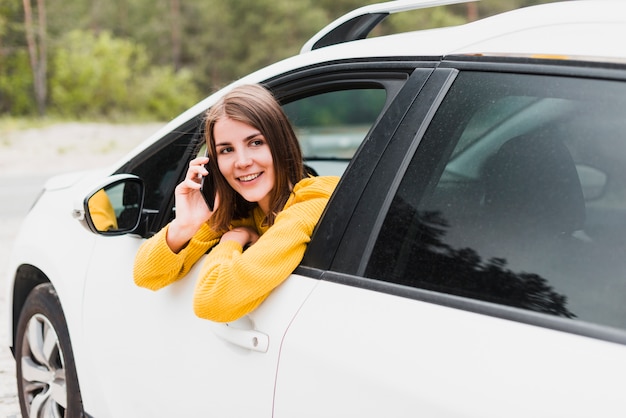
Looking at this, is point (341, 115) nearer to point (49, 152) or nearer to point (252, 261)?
point (49, 152)

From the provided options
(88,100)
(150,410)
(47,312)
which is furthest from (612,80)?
(88,100)

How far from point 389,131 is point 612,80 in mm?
516

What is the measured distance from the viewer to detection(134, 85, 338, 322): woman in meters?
2.04

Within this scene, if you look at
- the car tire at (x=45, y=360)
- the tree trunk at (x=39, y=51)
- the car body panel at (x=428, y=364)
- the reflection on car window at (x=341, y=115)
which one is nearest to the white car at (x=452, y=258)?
the car body panel at (x=428, y=364)

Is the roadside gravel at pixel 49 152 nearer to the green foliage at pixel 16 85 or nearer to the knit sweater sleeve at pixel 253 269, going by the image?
the knit sweater sleeve at pixel 253 269

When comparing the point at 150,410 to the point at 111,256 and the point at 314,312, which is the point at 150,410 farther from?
the point at 314,312

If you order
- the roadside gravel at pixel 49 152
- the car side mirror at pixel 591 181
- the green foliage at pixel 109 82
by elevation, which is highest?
the green foliage at pixel 109 82

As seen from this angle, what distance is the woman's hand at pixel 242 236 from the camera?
2.04m

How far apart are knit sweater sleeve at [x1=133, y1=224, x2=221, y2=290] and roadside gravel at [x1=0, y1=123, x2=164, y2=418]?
12.6 ft

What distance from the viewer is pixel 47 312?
278 centimetres

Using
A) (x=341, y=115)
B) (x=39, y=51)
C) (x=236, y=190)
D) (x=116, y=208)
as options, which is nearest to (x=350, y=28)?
(x=236, y=190)

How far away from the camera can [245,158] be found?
2078 millimetres

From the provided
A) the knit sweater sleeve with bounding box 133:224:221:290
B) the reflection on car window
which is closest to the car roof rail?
the knit sweater sleeve with bounding box 133:224:221:290

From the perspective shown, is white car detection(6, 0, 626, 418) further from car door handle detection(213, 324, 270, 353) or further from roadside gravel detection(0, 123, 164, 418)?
roadside gravel detection(0, 123, 164, 418)
